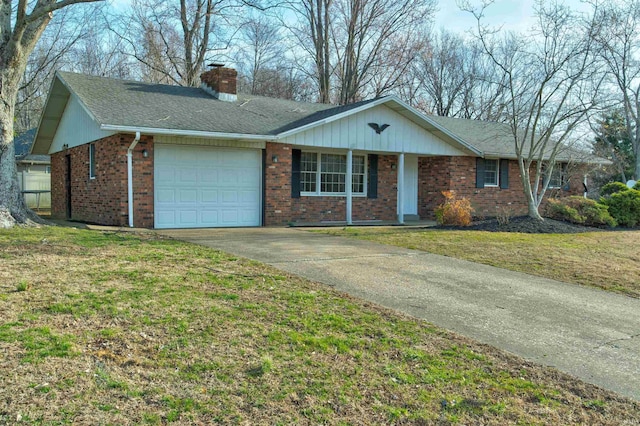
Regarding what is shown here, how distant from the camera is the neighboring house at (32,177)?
2659cm

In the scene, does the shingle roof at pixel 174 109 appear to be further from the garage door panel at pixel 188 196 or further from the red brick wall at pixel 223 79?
the garage door panel at pixel 188 196

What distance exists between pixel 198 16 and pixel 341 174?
51.3ft

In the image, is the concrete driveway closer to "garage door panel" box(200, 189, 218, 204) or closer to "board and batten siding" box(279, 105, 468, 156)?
"garage door panel" box(200, 189, 218, 204)

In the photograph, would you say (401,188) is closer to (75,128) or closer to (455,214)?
(455,214)

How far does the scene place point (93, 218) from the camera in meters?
14.5

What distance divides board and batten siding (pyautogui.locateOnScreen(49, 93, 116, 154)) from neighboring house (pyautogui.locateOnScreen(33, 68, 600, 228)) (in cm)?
6

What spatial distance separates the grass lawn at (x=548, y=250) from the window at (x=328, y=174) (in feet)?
9.85

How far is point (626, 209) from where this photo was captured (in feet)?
52.5

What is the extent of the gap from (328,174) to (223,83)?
4.41 meters

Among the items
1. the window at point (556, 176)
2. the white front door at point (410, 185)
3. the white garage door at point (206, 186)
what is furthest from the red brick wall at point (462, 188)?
the white garage door at point (206, 186)

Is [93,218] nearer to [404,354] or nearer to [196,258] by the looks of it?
[196,258]

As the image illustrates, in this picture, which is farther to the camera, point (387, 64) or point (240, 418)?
point (387, 64)

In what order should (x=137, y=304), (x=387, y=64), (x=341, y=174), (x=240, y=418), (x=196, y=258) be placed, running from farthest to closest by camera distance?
1. (x=387, y=64)
2. (x=341, y=174)
3. (x=196, y=258)
4. (x=137, y=304)
5. (x=240, y=418)

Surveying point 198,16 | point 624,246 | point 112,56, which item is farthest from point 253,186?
point 112,56
